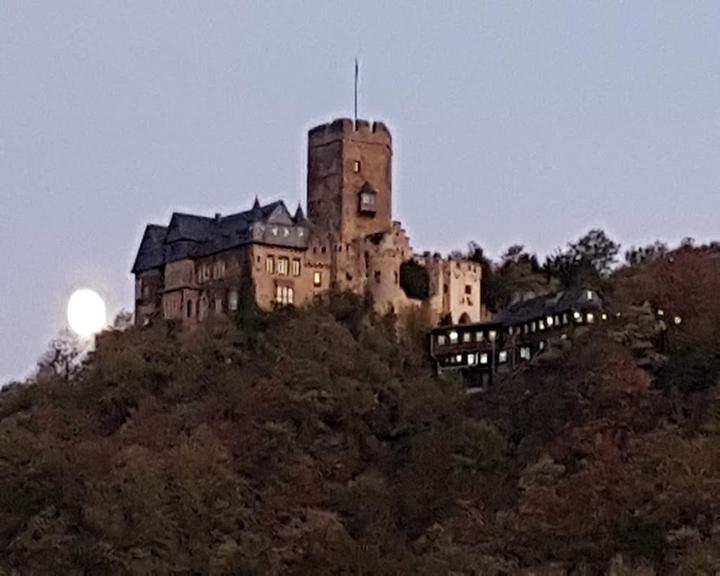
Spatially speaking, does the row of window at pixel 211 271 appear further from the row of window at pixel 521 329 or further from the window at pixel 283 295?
the row of window at pixel 521 329

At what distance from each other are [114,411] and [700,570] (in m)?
32.3

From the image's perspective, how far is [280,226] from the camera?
86812 millimetres

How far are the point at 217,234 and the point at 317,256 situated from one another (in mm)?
4656

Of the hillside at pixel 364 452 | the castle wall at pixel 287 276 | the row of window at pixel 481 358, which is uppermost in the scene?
the castle wall at pixel 287 276

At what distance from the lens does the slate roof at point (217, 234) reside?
8656 centimetres

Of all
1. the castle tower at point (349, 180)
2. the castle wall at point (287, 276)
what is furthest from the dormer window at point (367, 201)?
the castle wall at point (287, 276)

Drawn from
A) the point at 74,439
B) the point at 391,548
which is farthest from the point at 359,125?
the point at 391,548

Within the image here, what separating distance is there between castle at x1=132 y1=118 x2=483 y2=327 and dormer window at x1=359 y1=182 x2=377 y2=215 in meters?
0.04

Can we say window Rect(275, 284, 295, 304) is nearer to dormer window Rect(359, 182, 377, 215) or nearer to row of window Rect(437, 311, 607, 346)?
dormer window Rect(359, 182, 377, 215)

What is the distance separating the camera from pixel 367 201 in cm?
9019

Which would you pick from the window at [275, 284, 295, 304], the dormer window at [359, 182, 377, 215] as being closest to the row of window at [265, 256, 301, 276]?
the window at [275, 284, 295, 304]

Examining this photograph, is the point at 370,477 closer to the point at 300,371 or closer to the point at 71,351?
the point at 300,371

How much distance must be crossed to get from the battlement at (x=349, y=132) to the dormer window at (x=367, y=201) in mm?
2555

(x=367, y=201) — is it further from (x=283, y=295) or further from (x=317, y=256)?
(x=283, y=295)
